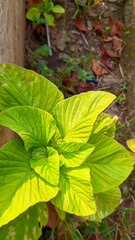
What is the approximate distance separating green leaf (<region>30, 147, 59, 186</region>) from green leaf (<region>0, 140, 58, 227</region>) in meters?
0.04

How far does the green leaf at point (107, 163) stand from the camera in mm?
825

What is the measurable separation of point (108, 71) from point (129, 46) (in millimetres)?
267

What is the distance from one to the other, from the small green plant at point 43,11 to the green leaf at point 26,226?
1.20 m

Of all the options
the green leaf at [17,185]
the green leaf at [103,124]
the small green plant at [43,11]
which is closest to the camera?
the green leaf at [17,185]

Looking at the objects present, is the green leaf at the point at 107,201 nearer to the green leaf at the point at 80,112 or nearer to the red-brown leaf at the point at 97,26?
the green leaf at the point at 80,112

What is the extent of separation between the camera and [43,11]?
57.4 inches

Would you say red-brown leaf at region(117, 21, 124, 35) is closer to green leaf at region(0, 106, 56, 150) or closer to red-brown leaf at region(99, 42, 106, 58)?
red-brown leaf at region(99, 42, 106, 58)

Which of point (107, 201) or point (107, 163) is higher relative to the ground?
point (107, 163)

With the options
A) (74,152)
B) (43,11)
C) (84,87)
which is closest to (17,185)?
(74,152)

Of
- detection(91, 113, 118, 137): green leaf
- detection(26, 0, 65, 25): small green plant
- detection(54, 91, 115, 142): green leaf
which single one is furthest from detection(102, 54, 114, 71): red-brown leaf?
detection(54, 91, 115, 142): green leaf

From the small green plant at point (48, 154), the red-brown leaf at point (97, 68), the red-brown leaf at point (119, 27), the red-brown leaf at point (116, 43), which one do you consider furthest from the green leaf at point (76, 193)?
the red-brown leaf at point (119, 27)

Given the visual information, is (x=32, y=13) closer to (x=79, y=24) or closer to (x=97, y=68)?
(x=79, y=24)

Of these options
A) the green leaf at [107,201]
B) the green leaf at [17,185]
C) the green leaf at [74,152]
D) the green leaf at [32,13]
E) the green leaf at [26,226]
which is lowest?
the green leaf at [107,201]

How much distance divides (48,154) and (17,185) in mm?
160
